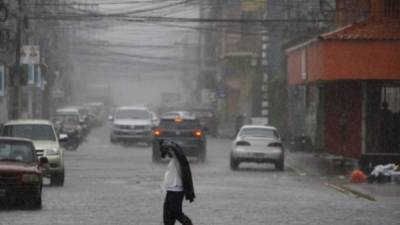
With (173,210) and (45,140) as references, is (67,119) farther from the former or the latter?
(173,210)

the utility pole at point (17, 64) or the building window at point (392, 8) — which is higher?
the building window at point (392, 8)

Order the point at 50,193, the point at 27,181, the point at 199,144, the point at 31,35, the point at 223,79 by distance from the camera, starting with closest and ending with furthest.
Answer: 1. the point at 27,181
2. the point at 50,193
3. the point at 199,144
4. the point at 31,35
5. the point at 223,79

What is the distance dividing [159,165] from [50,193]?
635 inches

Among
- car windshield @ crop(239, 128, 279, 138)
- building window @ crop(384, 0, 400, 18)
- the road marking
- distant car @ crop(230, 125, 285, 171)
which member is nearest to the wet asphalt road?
the road marking

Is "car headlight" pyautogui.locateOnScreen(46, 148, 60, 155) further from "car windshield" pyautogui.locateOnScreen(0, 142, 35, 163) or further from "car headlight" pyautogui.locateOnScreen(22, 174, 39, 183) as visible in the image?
"car headlight" pyautogui.locateOnScreen(22, 174, 39, 183)

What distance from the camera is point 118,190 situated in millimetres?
29562

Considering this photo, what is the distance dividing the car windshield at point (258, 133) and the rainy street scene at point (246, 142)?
2.9 inches

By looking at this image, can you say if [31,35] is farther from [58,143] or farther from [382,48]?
[58,143]

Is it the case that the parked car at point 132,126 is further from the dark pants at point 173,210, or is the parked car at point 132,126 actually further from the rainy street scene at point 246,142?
the dark pants at point 173,210

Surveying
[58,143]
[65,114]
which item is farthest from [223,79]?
[58,143]

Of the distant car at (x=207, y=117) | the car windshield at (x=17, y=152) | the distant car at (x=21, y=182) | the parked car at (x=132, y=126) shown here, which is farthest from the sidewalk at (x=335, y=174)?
the distant car at (x=207, y=117)

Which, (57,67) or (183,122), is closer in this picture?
(183,122)

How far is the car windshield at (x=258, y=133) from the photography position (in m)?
42.5

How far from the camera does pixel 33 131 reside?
31750 mm
